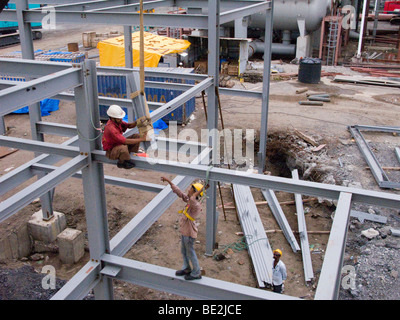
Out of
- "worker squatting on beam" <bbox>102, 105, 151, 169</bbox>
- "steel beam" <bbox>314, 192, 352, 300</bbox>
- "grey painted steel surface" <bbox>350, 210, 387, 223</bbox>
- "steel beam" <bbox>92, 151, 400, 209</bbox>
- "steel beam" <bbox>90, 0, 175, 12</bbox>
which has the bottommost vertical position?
"grey painted steel surface" <bbox>350, 210, 387, 223</bbox>

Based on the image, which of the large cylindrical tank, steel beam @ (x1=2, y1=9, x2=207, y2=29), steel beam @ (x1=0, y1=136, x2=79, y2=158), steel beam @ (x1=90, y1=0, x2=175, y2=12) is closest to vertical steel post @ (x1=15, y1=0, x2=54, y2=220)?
steel beam @ (x1=2, y1=9, x2=207, y2=29)

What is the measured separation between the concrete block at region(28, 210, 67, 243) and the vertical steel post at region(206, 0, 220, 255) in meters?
3.98

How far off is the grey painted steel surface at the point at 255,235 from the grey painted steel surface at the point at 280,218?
1.78 ft

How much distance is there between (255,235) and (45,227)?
17.8ft

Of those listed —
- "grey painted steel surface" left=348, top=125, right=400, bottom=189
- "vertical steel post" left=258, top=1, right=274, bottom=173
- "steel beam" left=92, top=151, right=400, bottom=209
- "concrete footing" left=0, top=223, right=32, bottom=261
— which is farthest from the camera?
"vertical steel post" left=258, top=1, right=274, bottom=173

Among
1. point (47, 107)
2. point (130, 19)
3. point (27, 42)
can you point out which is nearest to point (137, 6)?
point (130, 19)

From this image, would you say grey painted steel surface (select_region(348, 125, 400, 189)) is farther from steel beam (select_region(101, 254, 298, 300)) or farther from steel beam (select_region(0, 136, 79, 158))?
steel beam (select_region(0, 136, 79, 158))

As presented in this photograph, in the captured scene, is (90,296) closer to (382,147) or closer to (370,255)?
(370,255)

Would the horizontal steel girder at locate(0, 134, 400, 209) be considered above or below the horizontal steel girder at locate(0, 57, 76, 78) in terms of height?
below

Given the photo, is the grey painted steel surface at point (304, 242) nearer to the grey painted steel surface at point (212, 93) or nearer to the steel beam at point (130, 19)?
the grey painted steel surface at point (212, 93)

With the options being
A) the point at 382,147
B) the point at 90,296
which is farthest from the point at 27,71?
the point at 382,147

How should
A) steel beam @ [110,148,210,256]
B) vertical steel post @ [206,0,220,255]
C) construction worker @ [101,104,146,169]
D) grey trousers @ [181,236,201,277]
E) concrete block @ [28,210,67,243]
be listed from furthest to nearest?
concrete block @ [28,210,67,243], vertical steel post @ [206,0,220,255], steel beam @ [110,148,210,256], grey trousers @ [181,236,201,277], construction worker @ [101,104,146,169]

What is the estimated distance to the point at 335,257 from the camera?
366 cm

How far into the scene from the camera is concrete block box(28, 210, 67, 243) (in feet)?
34.9
